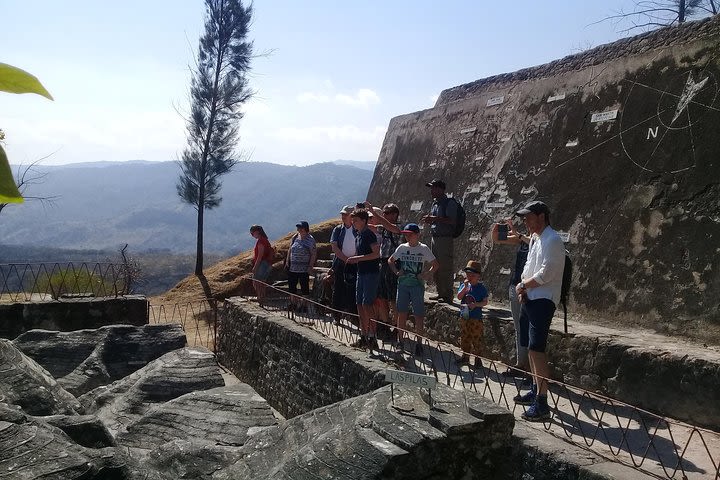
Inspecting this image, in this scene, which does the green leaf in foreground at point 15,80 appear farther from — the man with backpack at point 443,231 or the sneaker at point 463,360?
the man with backpack at point 443,231

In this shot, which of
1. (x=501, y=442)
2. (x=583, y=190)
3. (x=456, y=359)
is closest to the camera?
(x=501, y=442)

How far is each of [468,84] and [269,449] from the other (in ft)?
26.0

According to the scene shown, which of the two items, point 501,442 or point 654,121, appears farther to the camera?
point 654,121

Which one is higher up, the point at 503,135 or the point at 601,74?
the point at 601,74

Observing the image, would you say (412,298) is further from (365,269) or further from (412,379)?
(412,379)

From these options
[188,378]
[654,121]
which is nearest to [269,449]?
[188,378]

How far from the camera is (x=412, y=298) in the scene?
23.5 feet

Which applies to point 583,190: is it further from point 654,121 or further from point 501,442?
point 501,442

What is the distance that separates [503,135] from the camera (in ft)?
32.4

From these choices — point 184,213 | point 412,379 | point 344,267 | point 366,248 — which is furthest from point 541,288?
point 184,213

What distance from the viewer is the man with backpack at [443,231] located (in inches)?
322

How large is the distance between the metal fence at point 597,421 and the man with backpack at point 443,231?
39.4 inches

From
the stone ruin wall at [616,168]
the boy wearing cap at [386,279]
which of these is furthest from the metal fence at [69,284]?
the stone ruin wall at [616,168]

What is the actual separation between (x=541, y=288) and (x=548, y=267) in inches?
7.4
